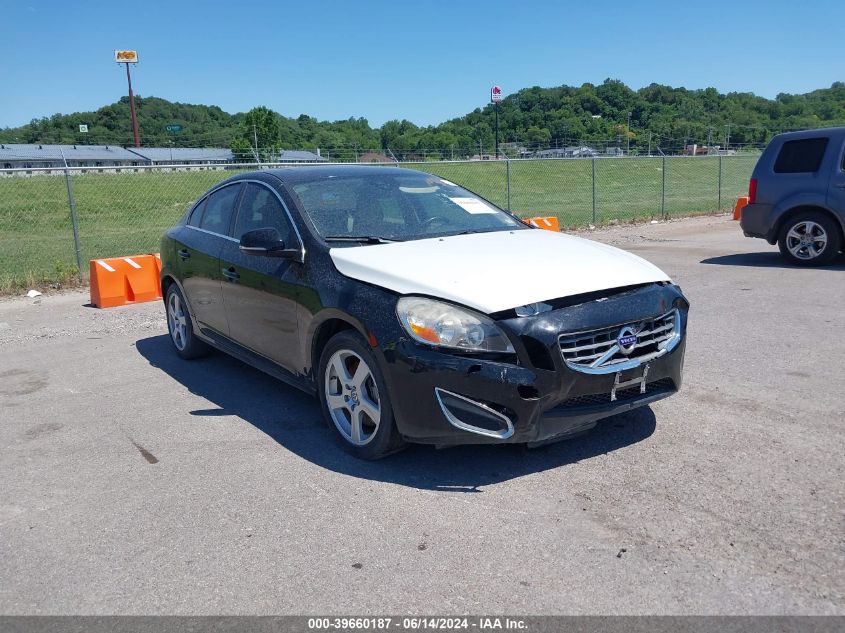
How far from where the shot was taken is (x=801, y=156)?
33.1 ft

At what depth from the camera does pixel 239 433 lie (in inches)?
184

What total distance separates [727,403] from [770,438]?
0.62 metres

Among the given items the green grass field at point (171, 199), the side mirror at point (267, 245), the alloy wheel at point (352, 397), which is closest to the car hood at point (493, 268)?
the side mirror at point (267, 245)

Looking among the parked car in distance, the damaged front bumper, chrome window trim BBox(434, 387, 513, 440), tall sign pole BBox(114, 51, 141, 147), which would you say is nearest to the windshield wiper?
the damaged front bumper

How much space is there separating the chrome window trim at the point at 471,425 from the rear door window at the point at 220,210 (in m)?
2.69

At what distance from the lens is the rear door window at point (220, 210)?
18.5 feet

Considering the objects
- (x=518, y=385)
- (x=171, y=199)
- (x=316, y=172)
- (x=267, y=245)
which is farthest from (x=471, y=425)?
(x=171, y=199)

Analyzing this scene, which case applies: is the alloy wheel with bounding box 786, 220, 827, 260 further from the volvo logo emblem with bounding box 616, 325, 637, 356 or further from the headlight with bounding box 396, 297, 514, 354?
the headlight with bounding box 396, 297, 514, 354

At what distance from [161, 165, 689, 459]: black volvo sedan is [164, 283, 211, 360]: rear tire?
1048 mm

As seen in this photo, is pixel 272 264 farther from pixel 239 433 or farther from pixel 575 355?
pixel 575 355

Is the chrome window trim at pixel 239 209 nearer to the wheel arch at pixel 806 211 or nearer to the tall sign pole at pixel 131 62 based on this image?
the wheel arch at pixel 806 211

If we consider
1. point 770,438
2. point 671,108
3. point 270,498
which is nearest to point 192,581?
point 270,498

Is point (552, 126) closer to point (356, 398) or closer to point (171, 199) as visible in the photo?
point (171, 199)

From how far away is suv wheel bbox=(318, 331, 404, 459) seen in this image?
3.90 metres
